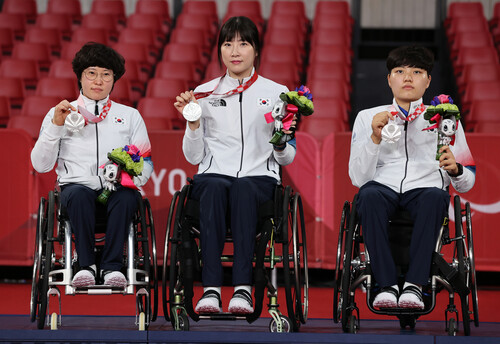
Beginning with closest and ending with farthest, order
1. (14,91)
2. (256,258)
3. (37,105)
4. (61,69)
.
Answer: (256,258)
(37,105)
(14,91)
(61,69)

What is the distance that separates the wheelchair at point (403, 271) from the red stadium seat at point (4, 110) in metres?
4.70

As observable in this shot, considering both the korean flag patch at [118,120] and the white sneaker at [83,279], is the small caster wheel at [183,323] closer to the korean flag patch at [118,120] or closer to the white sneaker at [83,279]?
the white sneaker at [83,279]

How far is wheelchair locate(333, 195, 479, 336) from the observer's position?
11.5ft

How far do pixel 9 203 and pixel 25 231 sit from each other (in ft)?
0.71

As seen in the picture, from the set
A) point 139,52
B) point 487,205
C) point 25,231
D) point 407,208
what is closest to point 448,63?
point 139,52

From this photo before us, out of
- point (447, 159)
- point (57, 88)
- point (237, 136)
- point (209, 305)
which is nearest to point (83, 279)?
point (209, 305)

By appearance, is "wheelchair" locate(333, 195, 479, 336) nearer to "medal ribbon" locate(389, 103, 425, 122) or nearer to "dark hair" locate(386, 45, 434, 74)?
"medal ribbon" locate(389, 103, 425, 122)

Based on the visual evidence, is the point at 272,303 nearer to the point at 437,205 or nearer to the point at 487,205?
the point at 437,205

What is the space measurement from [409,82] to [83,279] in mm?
1724

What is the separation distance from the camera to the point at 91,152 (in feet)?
12.8

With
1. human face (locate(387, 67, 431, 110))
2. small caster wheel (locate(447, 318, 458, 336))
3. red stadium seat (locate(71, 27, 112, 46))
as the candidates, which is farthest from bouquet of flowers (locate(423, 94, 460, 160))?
red stadium seat (locate(71, 27, 112, 46))

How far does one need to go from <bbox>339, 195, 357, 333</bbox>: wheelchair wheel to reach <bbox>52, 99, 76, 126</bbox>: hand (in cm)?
Result: 134

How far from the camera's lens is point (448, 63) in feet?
33.4

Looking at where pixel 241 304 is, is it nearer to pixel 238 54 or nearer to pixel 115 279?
pixel 115 279
